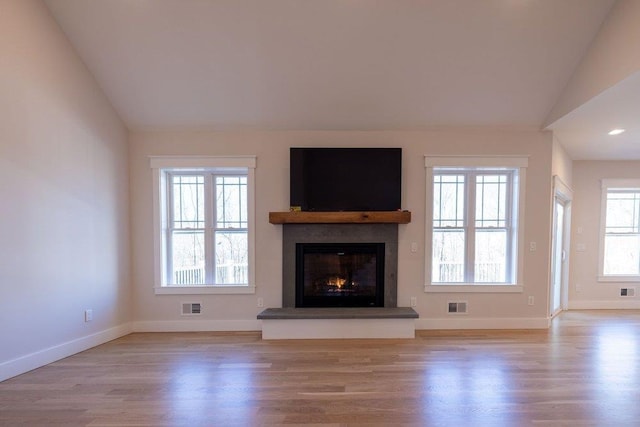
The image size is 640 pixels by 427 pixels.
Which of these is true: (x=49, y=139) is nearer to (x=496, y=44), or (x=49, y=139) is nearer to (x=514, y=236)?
(x=496, y=44)

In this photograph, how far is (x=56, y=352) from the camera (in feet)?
10.4

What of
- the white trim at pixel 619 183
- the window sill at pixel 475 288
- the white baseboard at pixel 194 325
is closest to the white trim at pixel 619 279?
the white trim at pixel 619 183

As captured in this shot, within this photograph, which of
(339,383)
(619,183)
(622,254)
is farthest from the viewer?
(622,254)

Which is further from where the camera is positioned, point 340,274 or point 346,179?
point 340,274

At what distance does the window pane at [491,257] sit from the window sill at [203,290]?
10.3ft

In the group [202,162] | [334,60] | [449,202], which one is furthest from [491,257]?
[202,162]

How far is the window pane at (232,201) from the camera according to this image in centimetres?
428

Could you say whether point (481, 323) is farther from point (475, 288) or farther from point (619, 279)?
point (619, 279)

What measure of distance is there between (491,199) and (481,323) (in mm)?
1687

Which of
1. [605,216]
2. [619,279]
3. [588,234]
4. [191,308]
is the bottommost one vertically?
[191,308]

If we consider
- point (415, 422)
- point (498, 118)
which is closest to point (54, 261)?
point (415, 422)

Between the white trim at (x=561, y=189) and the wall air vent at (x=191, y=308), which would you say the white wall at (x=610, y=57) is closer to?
the white trim at (x=561, y=189)

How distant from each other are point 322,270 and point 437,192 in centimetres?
191

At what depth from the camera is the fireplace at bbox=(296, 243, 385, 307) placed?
4.14 meters
